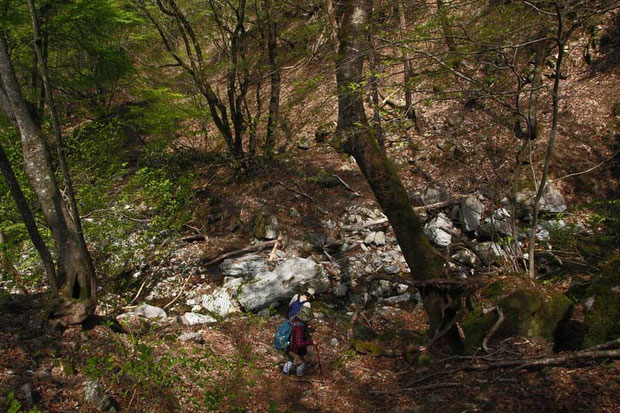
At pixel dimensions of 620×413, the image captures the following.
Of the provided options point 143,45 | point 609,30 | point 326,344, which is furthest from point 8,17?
point 609,30

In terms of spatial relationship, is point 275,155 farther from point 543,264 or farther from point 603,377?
point 603,377

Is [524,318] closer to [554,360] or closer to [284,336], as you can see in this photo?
[554,360]

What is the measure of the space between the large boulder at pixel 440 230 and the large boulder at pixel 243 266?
3.99 meters

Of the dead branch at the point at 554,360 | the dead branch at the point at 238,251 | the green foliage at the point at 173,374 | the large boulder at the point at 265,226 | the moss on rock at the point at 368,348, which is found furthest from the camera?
the large boulder at the point at 265,226

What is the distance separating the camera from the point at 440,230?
27.3 ft

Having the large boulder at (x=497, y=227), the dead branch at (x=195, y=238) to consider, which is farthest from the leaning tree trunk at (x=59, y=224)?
the large boulder at (x=497, y=227)

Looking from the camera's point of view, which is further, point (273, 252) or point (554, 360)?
point (273, 252)

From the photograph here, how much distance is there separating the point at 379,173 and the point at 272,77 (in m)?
7.25

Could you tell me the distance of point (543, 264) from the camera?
6934 millimetres

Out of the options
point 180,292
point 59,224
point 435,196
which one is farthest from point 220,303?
point 435,196

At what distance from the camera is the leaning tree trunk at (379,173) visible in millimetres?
A: 4797

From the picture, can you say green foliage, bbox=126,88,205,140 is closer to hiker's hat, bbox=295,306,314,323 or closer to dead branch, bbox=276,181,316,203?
dead branch, bbox=276,181,316,203

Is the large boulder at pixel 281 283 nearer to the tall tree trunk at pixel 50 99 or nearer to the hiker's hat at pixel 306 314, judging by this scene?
the hiker's hat at pixel 306 314

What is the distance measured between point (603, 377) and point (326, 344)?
3.59 metres
